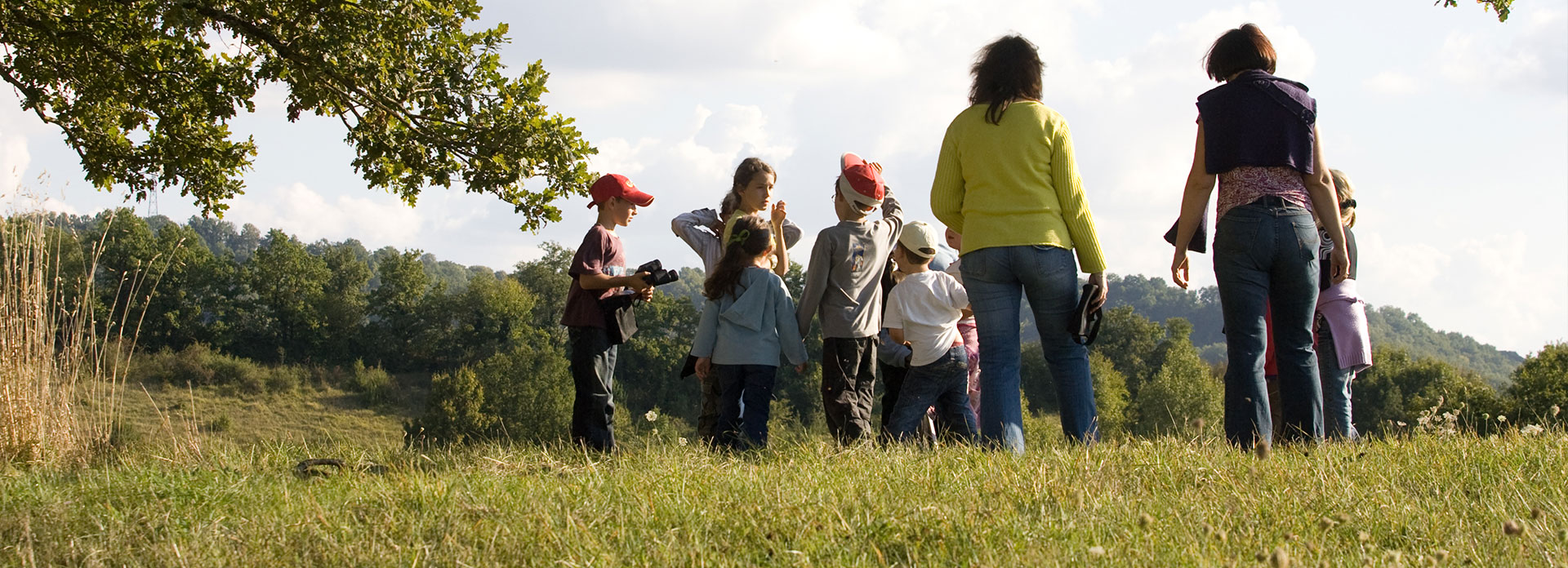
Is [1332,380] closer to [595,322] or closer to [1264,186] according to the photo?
[1264,186]

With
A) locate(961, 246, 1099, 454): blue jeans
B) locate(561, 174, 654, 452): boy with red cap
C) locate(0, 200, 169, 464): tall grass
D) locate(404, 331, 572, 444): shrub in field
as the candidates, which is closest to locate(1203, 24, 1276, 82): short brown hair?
locate(961, 246, 1099, 454): blue jeans

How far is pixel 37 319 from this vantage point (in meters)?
6.20

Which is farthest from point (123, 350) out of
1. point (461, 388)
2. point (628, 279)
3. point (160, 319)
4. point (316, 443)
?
point (160, 319)

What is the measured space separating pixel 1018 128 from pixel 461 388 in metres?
56.2

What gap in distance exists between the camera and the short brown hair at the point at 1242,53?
15.1 ft

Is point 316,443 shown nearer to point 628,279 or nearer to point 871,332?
point 628,279

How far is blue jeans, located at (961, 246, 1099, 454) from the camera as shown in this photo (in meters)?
4.69

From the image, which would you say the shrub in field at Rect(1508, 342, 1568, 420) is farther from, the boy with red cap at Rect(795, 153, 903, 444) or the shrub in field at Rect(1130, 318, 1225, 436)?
the shrub in field at Rect(1130, 318, 1225, 436)

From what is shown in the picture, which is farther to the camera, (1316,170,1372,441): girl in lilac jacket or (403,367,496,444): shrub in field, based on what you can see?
(403,367,496,444): shrub in field

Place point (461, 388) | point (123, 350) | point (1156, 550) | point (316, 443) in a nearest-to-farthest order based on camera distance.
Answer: point (1156, 550) < point (316, 443) < point (123, 350) < point (461, 388)

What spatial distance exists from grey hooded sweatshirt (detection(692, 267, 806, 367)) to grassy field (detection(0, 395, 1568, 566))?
53.8 inches

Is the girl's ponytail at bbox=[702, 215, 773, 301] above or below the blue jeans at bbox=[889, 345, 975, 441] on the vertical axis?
above

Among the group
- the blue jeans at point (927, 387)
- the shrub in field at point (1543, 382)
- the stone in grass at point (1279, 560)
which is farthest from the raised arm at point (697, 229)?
the shrub in field at point (1543, 382)

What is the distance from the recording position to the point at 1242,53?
462 cm
